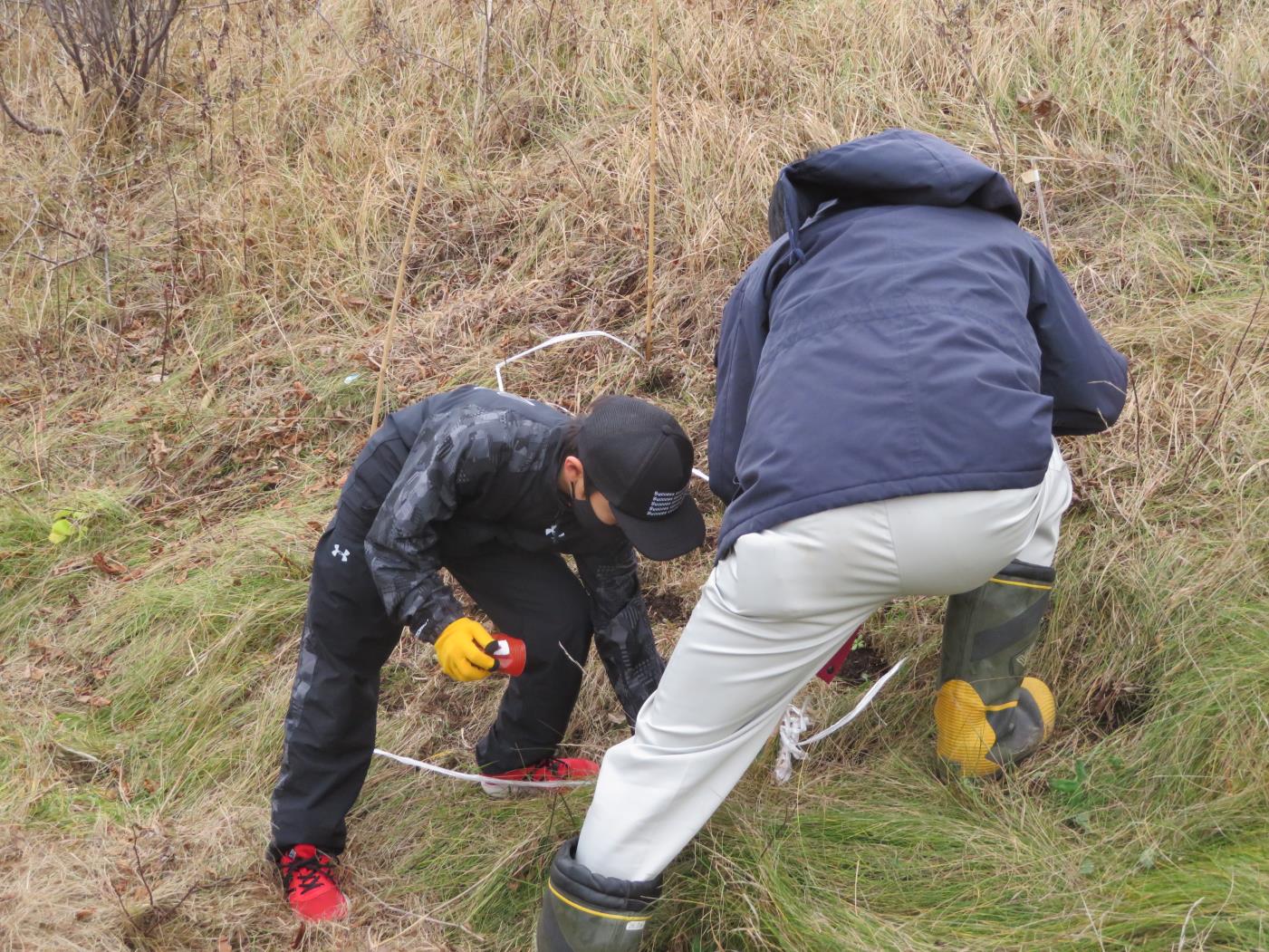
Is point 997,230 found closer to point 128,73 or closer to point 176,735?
point 176,735

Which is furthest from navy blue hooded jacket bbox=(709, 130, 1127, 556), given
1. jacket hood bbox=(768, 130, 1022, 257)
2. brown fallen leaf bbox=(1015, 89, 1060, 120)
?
brown fallen leaf bbox=(1015, 89, 1060, 120)

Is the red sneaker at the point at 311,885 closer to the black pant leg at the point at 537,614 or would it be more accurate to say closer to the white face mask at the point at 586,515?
the black pant leg at the point at 537,614

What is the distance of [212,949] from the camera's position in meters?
2.90

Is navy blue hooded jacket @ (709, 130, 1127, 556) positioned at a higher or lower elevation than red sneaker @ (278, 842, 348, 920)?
higher

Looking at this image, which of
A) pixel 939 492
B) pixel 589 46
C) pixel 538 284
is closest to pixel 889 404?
pixel 939 492

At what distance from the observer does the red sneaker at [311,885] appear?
3.02 metres

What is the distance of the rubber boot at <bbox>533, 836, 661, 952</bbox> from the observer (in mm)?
2369

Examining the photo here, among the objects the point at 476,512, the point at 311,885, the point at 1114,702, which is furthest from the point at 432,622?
the point at 1114,702

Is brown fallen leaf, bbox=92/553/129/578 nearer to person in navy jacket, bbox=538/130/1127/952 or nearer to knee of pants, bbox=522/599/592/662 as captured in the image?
knee of pants, bbox=522/599/592/662

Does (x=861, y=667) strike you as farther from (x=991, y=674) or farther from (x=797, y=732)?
(x=991, y=674)

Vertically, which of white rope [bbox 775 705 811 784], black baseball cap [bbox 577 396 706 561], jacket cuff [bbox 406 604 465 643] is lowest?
white rope [bbox 775 705 811 784]

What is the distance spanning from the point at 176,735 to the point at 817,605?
2.56 metres

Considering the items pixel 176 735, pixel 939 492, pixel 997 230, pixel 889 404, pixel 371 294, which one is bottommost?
pixel 176 735

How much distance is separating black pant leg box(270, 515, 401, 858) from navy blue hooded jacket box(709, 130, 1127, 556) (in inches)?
45.7
